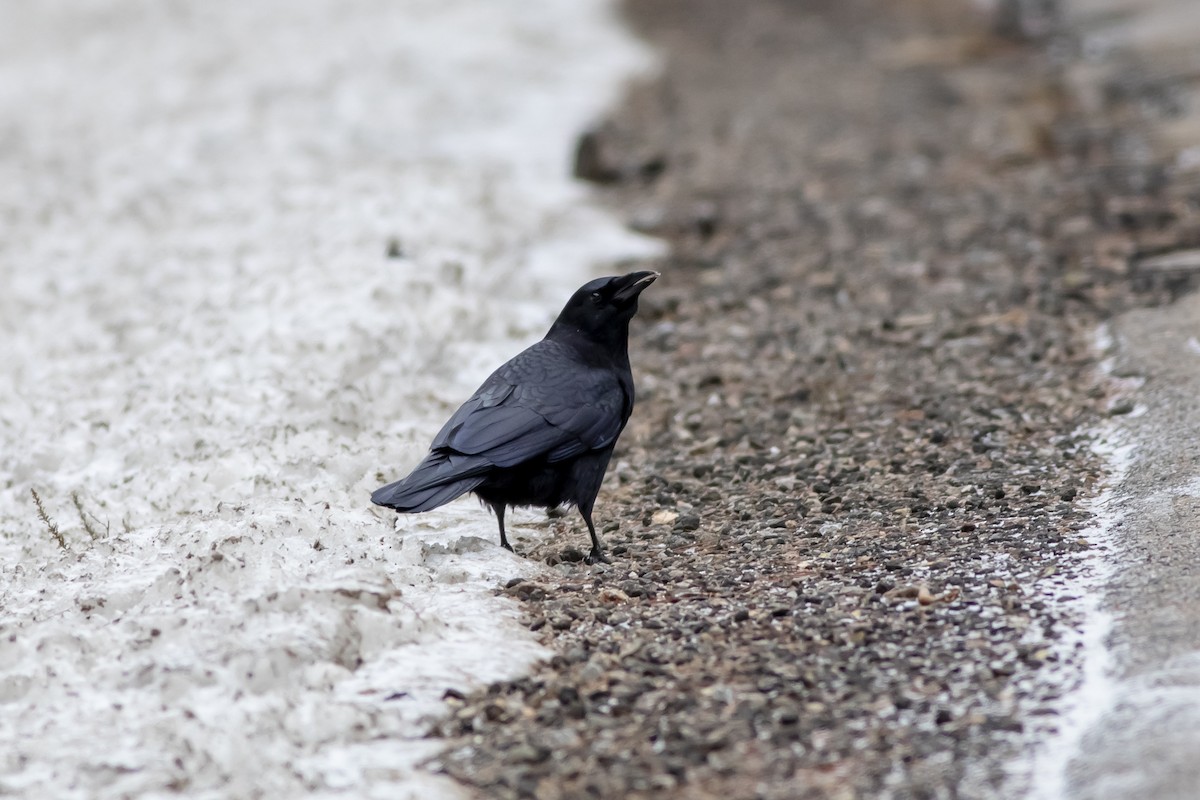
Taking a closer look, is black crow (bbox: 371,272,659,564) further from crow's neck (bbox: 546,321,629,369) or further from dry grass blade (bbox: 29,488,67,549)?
dry grass blade (bbox: 29,488,67,549)

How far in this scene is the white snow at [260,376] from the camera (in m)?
4.37

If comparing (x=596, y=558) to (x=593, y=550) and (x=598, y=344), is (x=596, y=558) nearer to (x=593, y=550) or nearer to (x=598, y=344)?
(x=593, y=550)

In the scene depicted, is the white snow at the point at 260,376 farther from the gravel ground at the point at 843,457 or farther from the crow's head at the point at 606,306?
the crow's head at the point at 606,306

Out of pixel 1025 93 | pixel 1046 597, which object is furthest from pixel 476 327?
pixel 1025 93

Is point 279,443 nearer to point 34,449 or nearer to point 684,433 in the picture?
point 34,449

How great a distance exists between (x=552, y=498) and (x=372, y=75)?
11867 millimetres

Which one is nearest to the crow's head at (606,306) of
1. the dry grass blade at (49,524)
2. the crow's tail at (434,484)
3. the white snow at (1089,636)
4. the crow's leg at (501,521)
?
the crow's leg at (501,521)

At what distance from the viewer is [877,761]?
398cm

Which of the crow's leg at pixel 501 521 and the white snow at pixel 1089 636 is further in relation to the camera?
the crow's leg at pixel 501 521

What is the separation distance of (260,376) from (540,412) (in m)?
2.49

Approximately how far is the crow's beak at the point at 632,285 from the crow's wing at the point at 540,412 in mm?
378

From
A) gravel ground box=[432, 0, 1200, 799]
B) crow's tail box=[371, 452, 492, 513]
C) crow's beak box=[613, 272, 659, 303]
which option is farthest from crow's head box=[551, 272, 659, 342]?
crow's tail box=[371, 452, 492, 513]

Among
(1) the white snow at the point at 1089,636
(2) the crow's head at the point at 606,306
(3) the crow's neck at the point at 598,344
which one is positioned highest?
(2) the crow's head at the point at 606,306

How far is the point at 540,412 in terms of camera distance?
5789 millimetres
